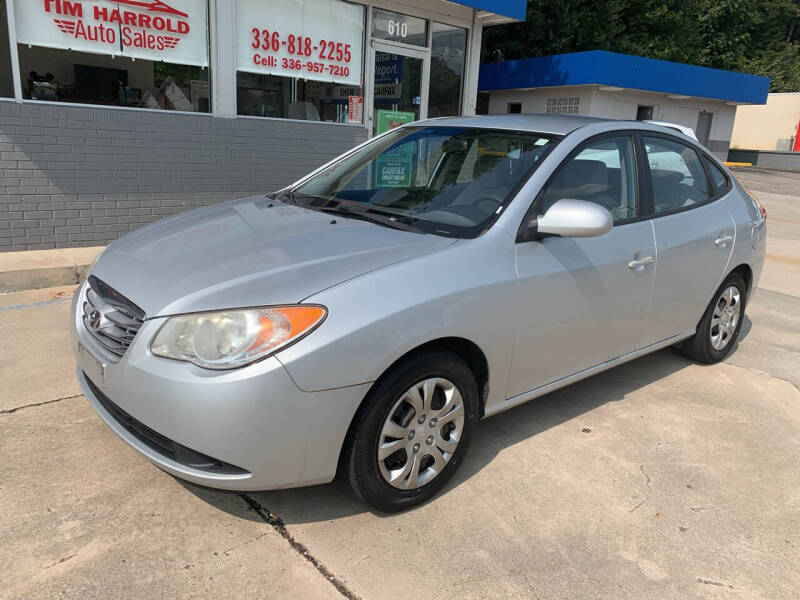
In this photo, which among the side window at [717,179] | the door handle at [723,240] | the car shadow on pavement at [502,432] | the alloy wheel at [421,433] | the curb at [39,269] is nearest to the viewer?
the alloy wheel at [421,433]

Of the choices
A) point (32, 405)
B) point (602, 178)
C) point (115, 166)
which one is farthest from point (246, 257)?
point (115, 166)

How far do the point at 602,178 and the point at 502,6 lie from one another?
275 inches

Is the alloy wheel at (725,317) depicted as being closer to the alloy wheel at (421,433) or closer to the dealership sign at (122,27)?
the alloy wheel at (421,433)

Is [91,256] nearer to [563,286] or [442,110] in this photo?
[563,286]

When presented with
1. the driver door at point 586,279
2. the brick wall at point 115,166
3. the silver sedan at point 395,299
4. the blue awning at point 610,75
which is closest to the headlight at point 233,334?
the silver sedan at point 395,299

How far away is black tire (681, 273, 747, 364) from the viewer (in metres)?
4.50

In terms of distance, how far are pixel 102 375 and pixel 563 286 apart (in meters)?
2.09

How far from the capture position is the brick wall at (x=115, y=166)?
6586 mm

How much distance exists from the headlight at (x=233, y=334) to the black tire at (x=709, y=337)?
126 inches

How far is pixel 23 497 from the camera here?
2.75 metres

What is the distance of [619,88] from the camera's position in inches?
772

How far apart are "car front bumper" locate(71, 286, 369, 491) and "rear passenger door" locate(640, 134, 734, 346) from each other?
2.24 m

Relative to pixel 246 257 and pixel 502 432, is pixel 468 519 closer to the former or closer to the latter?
pixel 502 432

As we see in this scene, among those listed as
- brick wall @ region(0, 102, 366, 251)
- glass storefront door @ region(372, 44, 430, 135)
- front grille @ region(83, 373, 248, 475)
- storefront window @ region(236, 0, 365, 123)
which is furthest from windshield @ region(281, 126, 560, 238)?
glass storefront door @ region(372, 44, 430, 135)
